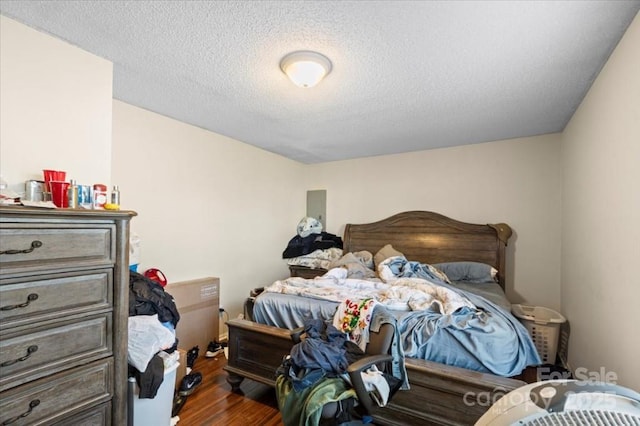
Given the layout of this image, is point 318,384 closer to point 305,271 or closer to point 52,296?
point 52,296

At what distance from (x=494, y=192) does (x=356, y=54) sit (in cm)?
260

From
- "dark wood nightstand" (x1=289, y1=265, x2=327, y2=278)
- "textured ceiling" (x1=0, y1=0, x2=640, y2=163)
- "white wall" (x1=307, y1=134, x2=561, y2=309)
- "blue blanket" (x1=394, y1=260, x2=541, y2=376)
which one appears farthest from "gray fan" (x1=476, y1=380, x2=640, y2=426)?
"dark wood nightstand" (x1=289, y1=265, x2=327, y2=278)

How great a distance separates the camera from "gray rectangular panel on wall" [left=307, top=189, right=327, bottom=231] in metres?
4.65

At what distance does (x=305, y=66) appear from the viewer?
5.92ft

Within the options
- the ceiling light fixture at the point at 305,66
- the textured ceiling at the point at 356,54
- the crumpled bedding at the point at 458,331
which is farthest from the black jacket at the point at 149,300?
the ceiling light fixture at the point at 305,66

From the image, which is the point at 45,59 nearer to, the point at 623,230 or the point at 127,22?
the point at 127,22

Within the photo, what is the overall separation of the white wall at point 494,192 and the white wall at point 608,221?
2.11 feet

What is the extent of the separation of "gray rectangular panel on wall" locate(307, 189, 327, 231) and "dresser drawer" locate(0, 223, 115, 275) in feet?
11.0

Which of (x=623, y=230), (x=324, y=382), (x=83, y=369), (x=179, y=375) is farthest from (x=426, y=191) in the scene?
(x=83, y=369)

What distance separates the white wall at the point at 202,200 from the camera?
8.62 feet

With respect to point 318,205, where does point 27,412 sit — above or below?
below

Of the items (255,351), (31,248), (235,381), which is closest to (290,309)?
(255,351)

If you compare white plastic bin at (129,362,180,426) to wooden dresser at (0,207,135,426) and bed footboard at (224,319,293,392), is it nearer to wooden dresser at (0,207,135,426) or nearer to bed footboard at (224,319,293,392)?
wooden dresser at (0,207,135,426)

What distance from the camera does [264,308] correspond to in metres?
2.45
